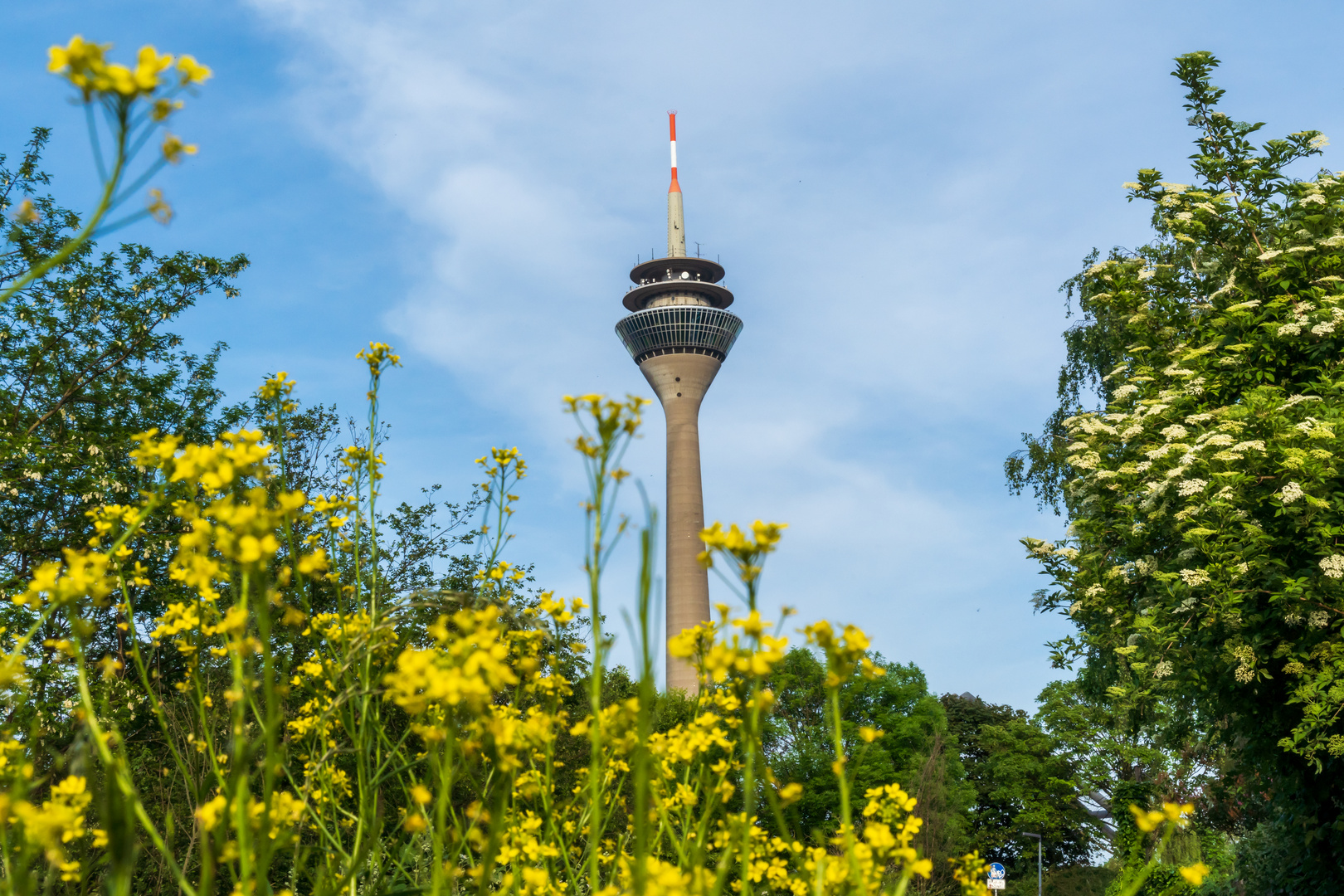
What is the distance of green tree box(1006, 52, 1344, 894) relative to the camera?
8688 millimetres

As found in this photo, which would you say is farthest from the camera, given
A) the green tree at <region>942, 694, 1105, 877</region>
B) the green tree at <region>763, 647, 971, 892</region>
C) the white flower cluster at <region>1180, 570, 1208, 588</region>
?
the green tree at <region>942, 694, 1105, 877</region>

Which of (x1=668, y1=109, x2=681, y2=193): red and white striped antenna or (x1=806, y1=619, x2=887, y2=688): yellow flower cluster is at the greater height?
(x1=668, y1=109, x2=681, y2=193): red and white striped antenna

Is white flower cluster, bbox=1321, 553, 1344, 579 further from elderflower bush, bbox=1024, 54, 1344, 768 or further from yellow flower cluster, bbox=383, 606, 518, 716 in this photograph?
yellow flower cluster, bbox=383, 606, 518, 716

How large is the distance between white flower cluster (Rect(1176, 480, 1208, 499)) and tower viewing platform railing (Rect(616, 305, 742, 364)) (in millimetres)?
61254

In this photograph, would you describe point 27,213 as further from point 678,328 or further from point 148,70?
point 678,328

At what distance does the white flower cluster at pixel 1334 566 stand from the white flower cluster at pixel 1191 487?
1121mm

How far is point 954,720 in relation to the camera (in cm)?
4659

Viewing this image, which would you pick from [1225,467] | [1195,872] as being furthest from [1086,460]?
[1195,872]

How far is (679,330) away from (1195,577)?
6222cm

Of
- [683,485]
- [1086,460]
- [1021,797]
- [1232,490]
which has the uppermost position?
[683,485]

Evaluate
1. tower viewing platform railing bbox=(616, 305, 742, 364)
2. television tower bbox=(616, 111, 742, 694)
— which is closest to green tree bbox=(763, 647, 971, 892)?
television tower bbox=(616, 111, 742, 694)

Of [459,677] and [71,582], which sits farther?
[71,582]

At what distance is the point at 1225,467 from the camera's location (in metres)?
9.02

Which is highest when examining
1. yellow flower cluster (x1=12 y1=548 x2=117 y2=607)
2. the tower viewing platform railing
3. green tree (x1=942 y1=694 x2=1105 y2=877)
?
the tower viewing platform railing
